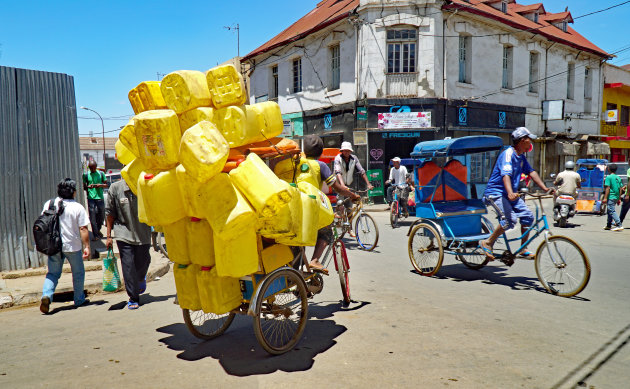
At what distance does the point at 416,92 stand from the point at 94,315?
16646mm

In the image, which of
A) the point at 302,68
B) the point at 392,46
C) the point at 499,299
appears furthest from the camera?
the point at 302,68

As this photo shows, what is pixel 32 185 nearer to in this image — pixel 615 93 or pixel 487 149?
pixel 487 149

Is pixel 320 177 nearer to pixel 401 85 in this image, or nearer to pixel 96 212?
pixel 96 212

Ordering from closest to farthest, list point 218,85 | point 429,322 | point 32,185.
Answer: point 218,85
point 429,322
point 32,185

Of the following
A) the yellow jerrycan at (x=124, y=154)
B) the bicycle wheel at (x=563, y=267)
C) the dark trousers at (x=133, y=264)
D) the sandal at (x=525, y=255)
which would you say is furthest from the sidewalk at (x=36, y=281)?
the bicycle wheel at (x=563, y=267)

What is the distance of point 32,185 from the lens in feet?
24.5

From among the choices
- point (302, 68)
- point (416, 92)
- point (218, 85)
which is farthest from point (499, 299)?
point (302, 68)

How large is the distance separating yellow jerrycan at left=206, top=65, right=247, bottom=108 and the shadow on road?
2177 mm

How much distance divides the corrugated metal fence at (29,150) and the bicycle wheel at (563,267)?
762 centimetres

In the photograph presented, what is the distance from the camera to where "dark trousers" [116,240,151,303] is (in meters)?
5.39

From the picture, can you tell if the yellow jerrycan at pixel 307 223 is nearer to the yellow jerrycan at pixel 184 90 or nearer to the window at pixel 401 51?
the yellow jerrycan at pixel 184 90

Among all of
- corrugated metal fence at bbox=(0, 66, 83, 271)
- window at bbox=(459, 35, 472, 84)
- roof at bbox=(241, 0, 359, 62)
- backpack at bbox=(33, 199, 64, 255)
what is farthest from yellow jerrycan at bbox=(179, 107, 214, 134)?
window at bbox=(459, 35, 472, 84)

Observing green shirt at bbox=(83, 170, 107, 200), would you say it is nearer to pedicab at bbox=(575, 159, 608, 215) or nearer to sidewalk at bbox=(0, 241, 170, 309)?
sidewalk at bbox=(0, 241, 170, 309)

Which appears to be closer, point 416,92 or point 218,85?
point 218,85
